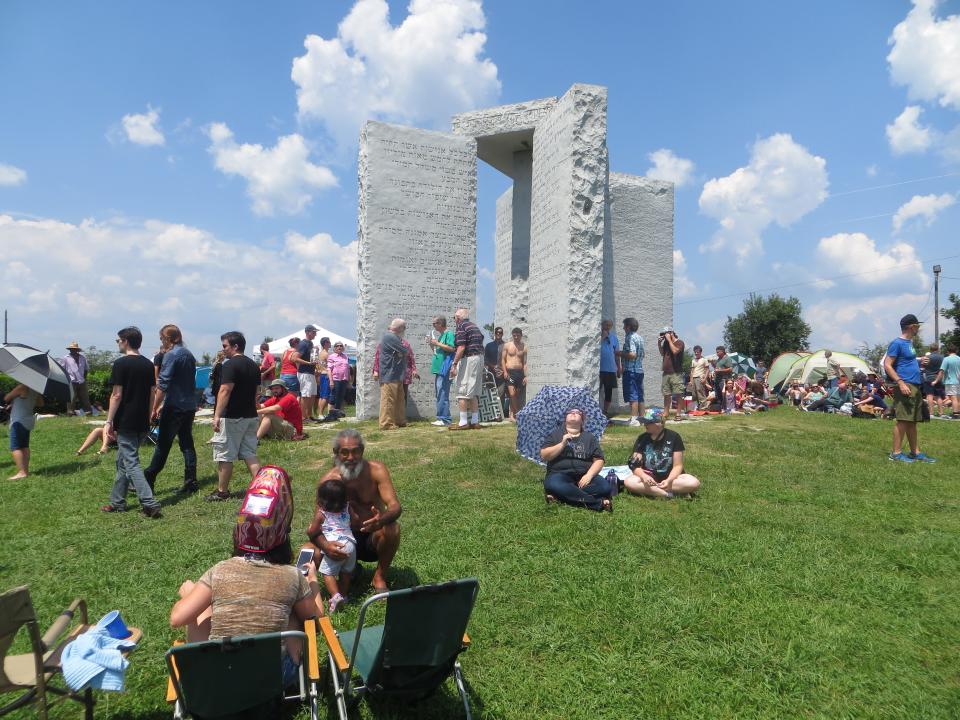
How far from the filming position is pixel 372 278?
10.9 metres

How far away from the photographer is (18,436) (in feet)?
22.9

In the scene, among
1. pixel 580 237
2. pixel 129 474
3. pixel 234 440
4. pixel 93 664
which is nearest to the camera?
pixel 93 664

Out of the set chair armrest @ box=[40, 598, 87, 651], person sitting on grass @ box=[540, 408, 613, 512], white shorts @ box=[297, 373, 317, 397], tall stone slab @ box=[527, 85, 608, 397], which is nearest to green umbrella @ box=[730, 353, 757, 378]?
tall stone slab @ box=[527, 85, 608, 397]

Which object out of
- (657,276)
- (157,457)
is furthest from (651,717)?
(657,276)

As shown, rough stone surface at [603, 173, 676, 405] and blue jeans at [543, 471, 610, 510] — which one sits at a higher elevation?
rough stone surface at [603, 173, 676, 405]

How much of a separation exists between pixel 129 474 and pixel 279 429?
10.4 ft

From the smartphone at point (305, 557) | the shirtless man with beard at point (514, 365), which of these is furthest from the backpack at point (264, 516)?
the shirtless man with beard at point (514, 365)

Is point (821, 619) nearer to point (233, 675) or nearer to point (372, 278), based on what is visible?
point (233, 675)

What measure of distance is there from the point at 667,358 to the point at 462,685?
28.4ft

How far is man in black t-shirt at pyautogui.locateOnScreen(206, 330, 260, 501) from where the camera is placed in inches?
226

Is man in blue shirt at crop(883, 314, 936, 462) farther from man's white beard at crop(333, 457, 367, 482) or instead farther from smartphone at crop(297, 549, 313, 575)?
smartphone at crop(297, 549, 313, 575)

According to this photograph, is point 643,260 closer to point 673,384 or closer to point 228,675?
point 673,384

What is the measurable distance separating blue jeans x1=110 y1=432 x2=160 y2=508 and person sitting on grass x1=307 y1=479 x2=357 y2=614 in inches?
109

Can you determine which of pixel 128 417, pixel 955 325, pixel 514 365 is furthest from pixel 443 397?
pixel 955 325
